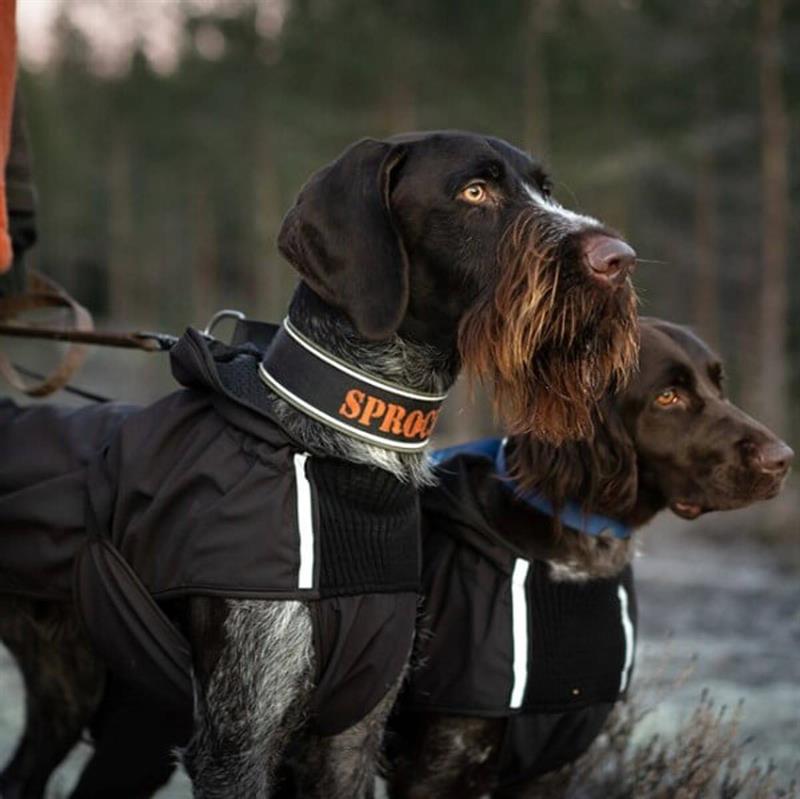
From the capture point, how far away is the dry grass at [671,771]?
3.94 metres

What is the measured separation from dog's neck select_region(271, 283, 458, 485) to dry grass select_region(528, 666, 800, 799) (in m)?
1.39

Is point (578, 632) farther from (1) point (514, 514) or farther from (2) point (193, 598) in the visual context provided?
(2) point (193, 598)

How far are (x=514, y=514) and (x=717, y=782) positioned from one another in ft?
4.73

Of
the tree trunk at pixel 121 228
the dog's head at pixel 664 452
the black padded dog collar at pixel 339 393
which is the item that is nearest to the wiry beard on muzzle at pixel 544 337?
the black padded dog collar at pixel 339 393

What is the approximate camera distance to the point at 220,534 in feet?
10.0

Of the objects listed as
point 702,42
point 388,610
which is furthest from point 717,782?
point 702,42

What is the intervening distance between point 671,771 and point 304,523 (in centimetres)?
182

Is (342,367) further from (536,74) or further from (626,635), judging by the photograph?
(536,74)

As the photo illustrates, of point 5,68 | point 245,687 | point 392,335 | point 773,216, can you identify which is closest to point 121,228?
point 773,216

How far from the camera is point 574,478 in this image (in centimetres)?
376

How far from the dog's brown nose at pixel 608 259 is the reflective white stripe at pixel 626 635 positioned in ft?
4.08

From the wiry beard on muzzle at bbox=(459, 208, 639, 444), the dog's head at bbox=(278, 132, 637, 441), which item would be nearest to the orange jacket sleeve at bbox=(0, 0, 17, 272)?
the dog's head at bbox=(278, 132, 637, 441)

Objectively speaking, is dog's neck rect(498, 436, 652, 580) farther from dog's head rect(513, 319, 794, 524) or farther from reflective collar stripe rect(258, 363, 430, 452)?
reflective collar stripe rect(258, 363, 430, 452)

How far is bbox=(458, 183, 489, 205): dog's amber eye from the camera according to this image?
10.5 ft
